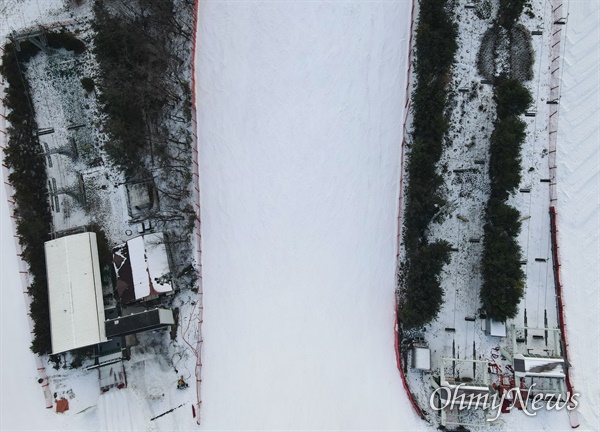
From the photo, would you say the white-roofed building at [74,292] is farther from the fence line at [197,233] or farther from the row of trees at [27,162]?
the fence line at [197,233]

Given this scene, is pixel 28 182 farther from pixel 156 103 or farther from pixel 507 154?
pixel 507 154

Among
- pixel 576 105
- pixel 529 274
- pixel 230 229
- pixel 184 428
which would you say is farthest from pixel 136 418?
pixel 576 105

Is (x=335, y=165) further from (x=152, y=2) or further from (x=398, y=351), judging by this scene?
(x=152, y=2)

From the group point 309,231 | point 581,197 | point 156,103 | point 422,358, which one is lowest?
point 422,358

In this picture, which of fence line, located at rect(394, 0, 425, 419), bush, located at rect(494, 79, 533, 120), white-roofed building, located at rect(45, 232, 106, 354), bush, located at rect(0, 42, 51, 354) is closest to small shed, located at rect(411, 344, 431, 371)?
fence line, located at rect(394, 0, 425, 419)

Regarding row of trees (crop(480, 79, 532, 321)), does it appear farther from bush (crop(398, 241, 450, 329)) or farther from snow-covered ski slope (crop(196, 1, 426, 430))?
snow-covered ski slope (crop(196, 1, 426, 430))

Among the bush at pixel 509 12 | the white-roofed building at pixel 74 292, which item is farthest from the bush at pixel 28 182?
the bush at pixel 509 12

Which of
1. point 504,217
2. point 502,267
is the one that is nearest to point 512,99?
point 504,217
